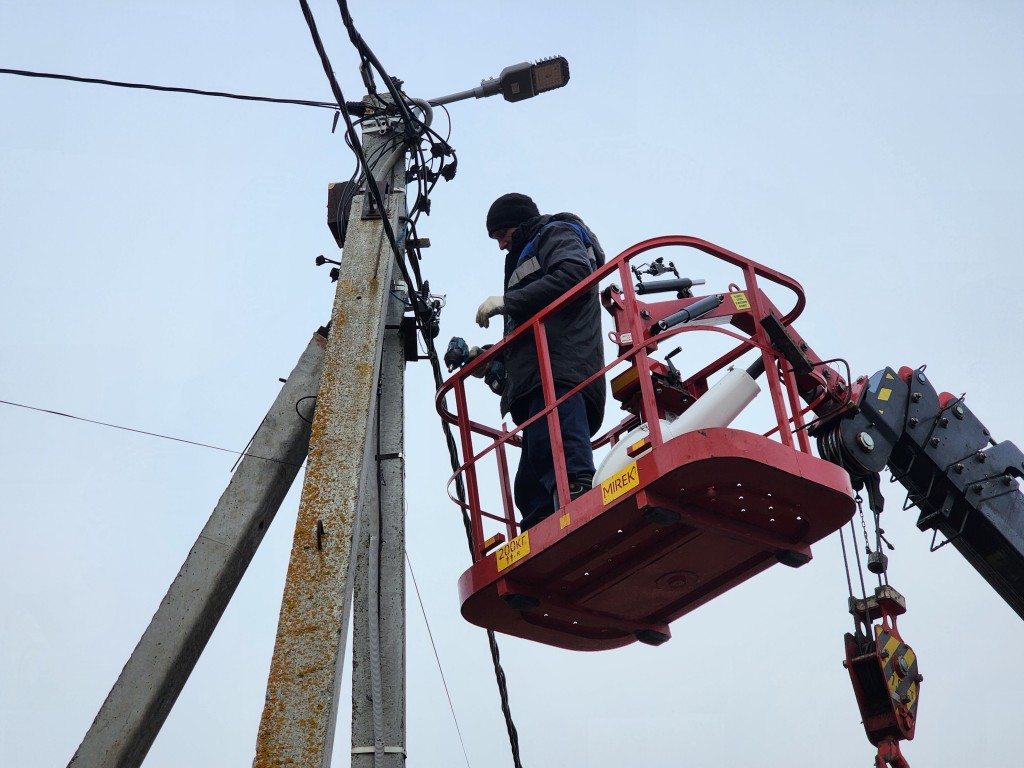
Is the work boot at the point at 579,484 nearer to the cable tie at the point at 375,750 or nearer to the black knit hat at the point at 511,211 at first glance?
the cable tie at the point at 375,750

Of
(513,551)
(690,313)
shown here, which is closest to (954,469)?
(690,313)

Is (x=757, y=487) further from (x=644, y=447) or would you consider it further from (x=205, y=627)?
(x=205, y=627)

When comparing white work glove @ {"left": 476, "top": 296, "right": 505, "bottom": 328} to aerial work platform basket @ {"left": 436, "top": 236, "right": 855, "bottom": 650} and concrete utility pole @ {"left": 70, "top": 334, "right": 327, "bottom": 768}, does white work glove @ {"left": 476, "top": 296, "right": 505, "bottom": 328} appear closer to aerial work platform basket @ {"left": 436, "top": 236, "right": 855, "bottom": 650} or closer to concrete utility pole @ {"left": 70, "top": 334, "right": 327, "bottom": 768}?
aerial work platform basket @ {"left": 436, "top": 236, "right": 855, "bottom": 650}

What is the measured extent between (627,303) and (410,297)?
131 centimetres

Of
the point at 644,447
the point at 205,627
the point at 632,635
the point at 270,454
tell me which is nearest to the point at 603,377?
the point at 644,447

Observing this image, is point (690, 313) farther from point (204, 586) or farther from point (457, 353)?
point (204, 586)

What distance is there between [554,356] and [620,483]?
108 cm

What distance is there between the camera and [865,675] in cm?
675

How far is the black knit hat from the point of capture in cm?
705

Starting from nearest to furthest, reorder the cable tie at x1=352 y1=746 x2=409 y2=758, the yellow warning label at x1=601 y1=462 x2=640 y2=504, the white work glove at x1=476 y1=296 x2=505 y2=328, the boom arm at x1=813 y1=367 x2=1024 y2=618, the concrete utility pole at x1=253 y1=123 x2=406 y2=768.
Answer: the concrete utility pole at x1=253 y1=123 x2=406 y2=768
the cable tie at x1=352 y1=746 x2=409 y2=758
the yellow warning label at x1=601 y1=462 x2=640 y2=504
the white work glove at x1=476 y1=296 x2=505 y2=328
the boom arm at x1=813 y1=367 x2=1024 y2=618

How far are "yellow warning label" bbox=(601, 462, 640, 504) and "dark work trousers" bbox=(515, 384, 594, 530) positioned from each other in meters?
0.43

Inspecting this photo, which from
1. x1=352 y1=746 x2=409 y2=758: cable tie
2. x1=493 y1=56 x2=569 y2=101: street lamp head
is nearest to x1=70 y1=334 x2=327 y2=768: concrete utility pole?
x1=352 y1=746 x2=409 y2=758: cable tie

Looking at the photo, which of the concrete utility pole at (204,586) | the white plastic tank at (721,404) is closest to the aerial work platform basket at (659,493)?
the white plastic tank at (721,404)

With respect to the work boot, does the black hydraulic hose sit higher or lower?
higher
